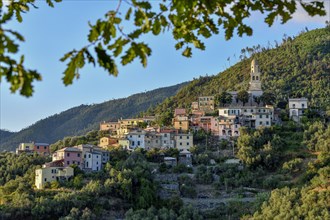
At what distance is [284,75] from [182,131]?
3197 cm

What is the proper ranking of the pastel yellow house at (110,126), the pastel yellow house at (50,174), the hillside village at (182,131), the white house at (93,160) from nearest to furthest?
1. the pastel yellow house at (50,174)
2. the white house at (93,160)
3. the hillside village at (182,131)
4. the pastel yellow house at (110,126)

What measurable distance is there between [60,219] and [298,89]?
45460 millimetres

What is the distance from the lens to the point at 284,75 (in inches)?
3223

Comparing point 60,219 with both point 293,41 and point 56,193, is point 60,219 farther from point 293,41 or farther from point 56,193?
point 293,41

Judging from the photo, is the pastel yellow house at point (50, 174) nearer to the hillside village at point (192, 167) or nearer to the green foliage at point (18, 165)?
the hillside village at point (192, 167)

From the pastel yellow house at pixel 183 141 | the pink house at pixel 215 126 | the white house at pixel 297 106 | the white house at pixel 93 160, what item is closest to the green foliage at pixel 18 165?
the white house at pixel 93 160

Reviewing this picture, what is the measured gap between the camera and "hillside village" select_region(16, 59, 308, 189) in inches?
1895

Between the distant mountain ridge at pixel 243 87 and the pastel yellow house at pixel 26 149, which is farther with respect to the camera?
the distant mountain ridge at pixel 243 87

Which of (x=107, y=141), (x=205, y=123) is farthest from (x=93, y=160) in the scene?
(x=205, y=123)

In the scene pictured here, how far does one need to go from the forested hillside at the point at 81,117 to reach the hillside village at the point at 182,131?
163ft

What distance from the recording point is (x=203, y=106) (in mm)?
61781

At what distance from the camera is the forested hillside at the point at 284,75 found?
238 feet

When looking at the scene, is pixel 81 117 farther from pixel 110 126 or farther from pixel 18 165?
pixel 18 165

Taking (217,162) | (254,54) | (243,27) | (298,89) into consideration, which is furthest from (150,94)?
(243,27)
